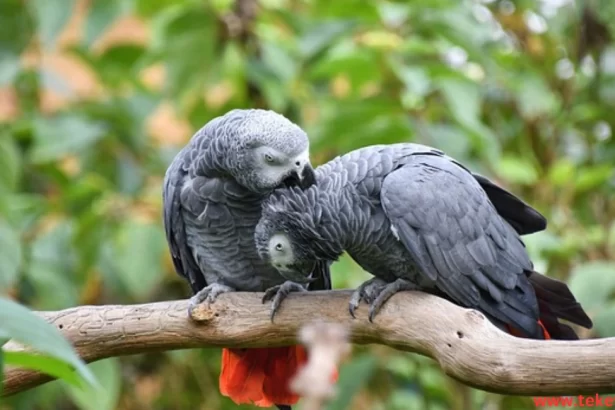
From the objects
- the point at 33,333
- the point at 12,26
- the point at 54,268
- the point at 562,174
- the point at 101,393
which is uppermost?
the point at 562,174

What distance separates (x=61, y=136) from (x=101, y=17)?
35cm

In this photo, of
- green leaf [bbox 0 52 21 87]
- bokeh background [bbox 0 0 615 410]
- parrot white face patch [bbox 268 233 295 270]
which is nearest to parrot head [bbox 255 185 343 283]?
parrot white face patch [bbox 268 233 295 270]

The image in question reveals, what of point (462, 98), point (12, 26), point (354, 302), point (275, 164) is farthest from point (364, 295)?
point (12, 26)

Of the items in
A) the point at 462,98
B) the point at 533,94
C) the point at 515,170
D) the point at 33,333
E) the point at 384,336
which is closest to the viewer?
the point at 33,333

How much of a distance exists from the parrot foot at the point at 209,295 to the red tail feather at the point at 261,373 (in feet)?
0.50

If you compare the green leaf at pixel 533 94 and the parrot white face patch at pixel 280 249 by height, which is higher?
the green leaf at pixel 533 94

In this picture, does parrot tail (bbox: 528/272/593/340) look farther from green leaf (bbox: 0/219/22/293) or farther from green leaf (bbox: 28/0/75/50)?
green leaf (bbox: 28/0/75/50)

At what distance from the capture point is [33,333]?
0.61 m

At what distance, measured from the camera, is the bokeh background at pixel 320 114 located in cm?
203

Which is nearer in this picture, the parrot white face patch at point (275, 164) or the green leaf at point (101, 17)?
the parrot white face patch at point (275, 164)

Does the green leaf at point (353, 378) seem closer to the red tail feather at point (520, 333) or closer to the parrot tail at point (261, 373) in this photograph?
the parrot tail at point (261, 373)

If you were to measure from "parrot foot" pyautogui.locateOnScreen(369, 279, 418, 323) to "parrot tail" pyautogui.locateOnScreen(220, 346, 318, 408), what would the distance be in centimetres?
34

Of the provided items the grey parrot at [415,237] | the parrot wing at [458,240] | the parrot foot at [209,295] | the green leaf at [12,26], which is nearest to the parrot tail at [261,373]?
the parrot foot at [209,295]

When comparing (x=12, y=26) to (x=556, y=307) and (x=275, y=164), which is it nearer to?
(x=275, y=164)
